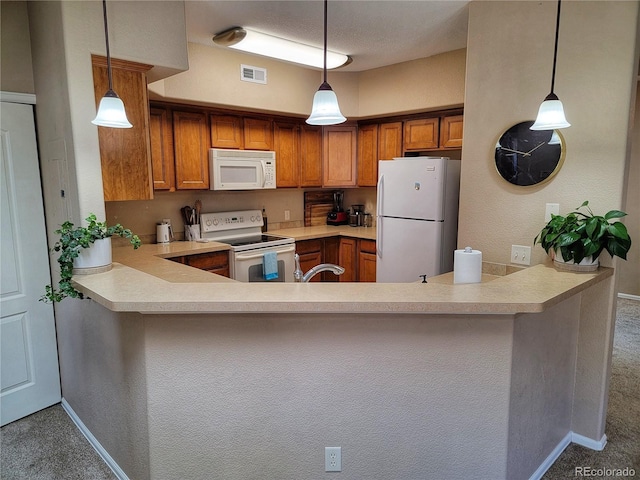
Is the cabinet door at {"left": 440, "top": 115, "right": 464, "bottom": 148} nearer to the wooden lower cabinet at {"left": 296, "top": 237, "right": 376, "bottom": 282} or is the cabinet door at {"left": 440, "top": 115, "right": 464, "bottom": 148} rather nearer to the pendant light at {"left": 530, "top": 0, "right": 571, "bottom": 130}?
the wooden lower cabinet at {"left": 296, "top": 237, "right": 376, "bottom": 282}

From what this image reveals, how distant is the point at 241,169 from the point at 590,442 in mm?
3457

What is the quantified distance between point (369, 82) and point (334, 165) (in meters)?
0.99

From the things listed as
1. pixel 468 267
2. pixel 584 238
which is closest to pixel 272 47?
pixel 468 267

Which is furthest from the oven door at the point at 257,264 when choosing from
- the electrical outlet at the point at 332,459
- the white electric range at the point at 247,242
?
the electrical outlet at the point at 332,459

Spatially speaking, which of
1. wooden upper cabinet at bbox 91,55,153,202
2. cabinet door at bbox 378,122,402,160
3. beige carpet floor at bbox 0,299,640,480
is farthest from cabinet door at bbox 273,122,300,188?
beige carpet floor at bbox 0,299,640,480

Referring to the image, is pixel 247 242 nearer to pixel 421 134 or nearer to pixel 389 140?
pixel 389 140

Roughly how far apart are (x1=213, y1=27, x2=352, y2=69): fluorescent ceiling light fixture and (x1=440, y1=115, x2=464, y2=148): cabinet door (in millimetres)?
1114

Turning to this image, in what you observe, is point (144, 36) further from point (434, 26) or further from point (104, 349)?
point (434, 26)

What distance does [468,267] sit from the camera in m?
1.87

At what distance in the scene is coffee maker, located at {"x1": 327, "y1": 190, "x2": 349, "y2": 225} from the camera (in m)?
5.21

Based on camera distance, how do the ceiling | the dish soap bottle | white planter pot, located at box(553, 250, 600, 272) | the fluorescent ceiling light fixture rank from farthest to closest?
the dish soap bottle
the fluorescent ceiling light fixture
the ceiling
white planter pot, located at box(553, 250, 600, 272)

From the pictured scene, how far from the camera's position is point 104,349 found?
2146mm

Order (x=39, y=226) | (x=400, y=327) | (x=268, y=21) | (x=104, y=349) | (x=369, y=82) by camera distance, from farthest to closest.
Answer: (x=369, y=82), (x=268, y=21), (x=39, y=226), (x=104, y=349), (x=400, y=327)

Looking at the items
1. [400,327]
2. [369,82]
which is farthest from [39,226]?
[369,82]
